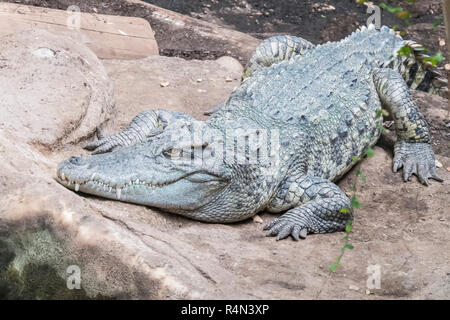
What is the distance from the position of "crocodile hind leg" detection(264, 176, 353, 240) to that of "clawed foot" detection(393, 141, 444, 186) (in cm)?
109

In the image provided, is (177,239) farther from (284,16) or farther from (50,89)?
(284,16)

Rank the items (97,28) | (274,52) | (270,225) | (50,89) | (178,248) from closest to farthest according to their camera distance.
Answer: (178,248) < (270,225) < (50,89) < (274,52) < (97,28)

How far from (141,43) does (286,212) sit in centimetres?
367

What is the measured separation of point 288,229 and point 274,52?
2824 millimetres

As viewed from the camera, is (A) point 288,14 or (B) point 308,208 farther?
(A) point 288,14

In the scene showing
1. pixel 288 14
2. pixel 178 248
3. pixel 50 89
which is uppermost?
pixel 50 89

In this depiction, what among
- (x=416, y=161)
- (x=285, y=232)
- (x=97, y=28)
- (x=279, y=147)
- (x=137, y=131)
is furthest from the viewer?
(x=97, y=28)

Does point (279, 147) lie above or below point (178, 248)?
above

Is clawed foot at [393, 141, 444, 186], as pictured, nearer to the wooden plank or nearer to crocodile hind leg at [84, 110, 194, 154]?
crocodile hind leg at [84, 110, 194, 154]

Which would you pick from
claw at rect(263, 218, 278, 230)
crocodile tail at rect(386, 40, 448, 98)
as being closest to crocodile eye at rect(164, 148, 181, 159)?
claw at rect(263, 218, 278, 230)

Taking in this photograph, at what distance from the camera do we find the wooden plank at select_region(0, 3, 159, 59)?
6.99 m

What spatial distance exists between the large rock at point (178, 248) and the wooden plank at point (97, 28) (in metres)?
1.92

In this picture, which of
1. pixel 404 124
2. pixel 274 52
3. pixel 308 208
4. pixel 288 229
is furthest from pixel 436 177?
pixel 274 52

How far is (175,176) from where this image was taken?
A: 453 centimetres
